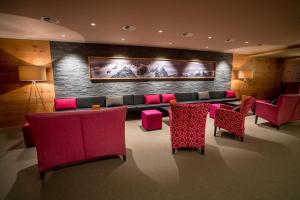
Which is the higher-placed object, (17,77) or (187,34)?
(187,34)

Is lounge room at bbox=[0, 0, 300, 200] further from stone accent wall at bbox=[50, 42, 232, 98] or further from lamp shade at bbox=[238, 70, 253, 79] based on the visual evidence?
lamp shade at bbox=[238, 70, 253, 79]

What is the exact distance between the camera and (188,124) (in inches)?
103

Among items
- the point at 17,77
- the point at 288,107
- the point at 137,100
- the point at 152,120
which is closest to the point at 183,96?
the point at 137,100

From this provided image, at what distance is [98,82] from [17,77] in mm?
2159

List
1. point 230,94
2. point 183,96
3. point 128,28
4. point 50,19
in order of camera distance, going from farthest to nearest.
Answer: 1. point 230,94
2. point 183,96
3. point 128,28
4. point 50,19

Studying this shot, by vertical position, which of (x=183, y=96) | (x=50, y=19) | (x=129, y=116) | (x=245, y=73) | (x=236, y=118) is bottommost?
(x=129, y=116)

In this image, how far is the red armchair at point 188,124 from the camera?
2.53 m

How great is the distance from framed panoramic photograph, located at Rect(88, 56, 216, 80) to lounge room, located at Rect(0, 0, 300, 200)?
3 centimetres

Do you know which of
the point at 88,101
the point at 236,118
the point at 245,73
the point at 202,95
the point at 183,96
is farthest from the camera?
the point at 245,73

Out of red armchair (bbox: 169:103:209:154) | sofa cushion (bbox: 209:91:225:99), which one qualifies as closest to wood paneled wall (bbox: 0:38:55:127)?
red armchair (bbox: 169:103:209:154)

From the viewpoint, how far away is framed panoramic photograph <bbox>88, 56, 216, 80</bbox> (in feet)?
16.8

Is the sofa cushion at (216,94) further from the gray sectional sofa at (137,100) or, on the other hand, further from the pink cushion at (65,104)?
the pink cushion at (65,104)

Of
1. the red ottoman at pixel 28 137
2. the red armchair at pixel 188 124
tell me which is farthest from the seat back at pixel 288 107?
the red ottoman at pixel 28 137

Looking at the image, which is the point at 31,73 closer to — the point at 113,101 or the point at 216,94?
the point at 113,101
